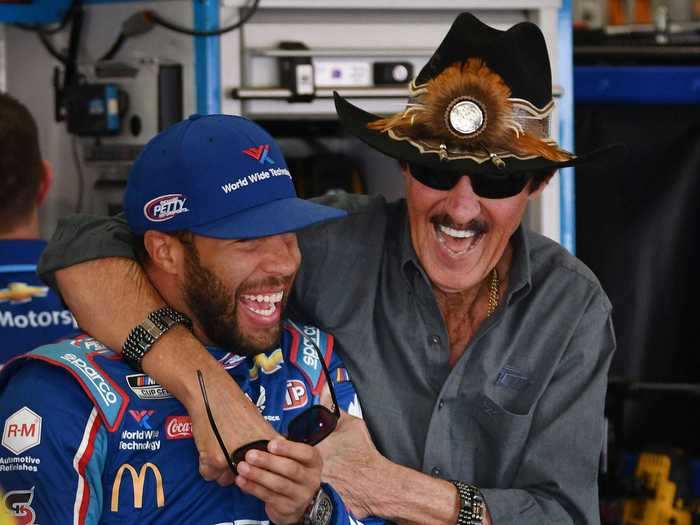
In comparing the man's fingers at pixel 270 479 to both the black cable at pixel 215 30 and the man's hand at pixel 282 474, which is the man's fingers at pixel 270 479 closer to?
the man's hand at pixel 282 474

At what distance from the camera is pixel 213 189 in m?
1.93

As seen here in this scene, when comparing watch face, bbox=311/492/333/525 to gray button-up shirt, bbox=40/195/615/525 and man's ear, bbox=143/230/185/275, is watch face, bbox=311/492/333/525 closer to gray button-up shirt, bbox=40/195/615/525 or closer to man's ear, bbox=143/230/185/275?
gray button-up shirt, bbox=40/195/615/525

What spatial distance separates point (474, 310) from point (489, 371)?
15cm

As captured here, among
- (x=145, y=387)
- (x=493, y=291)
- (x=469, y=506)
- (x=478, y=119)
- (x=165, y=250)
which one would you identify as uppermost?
(x=478, y=119)

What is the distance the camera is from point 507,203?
212 centimetres

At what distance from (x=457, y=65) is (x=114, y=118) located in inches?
47.8

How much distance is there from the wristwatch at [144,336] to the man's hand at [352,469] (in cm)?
32

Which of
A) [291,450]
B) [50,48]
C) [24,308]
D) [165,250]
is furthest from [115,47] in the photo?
[291,450]

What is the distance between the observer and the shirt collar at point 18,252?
2762 millimetres

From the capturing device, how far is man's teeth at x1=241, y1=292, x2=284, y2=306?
1.97 metres

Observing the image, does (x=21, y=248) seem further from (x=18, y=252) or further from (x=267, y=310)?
(x=267, y=310)

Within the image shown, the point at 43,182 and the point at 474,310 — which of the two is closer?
the point at 474,310

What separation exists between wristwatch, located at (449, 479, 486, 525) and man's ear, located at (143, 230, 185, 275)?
1.99 ft

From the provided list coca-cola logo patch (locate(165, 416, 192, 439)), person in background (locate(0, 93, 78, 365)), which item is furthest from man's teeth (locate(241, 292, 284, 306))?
person in background (locate(0, 93, 78, 365))
